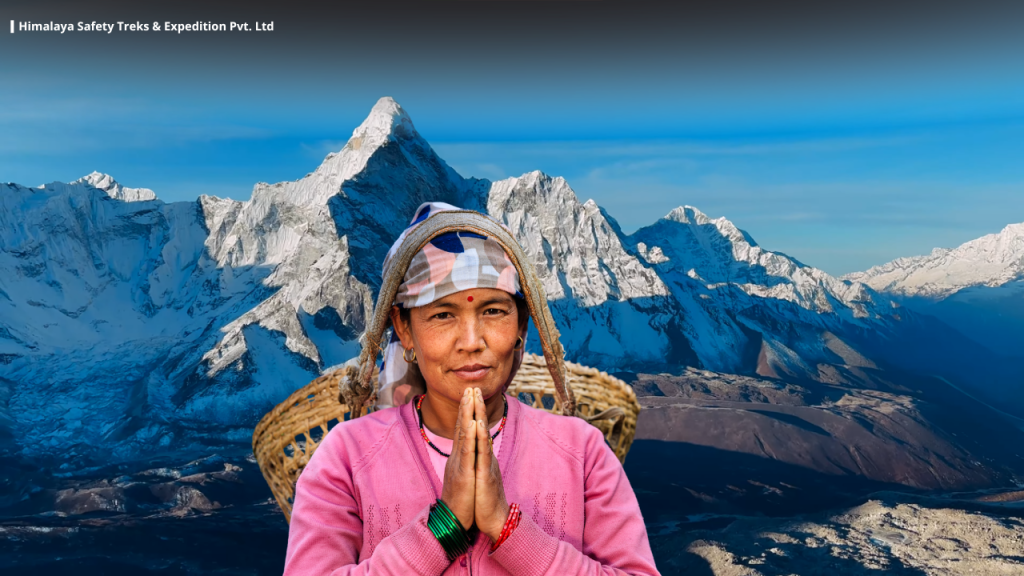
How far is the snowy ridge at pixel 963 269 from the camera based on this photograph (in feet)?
540

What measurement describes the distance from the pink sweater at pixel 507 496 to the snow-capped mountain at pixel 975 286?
15427cm

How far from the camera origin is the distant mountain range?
82.2m

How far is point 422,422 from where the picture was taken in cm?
227

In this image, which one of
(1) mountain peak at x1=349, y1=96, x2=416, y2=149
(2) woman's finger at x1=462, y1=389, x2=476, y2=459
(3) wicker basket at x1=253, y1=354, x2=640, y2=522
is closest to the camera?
(2) woman's finger at x1=462, y1=389, x2=476, y2=459

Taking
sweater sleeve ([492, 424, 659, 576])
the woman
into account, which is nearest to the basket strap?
the woman

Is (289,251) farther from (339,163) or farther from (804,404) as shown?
(804,404)

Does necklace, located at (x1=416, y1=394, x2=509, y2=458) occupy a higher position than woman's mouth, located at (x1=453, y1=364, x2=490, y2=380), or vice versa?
woman's mouth, located at (x1=453, y1=364, x2=490, y2=380)

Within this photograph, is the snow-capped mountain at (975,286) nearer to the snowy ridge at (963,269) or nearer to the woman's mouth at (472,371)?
the snowy ridge at (963,269)

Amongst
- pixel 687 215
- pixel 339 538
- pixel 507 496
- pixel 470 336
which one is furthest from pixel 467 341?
pixel 687 215

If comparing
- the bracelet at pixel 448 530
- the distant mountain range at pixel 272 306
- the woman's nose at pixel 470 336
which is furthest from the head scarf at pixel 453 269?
the distant mountain range at pixel 272 306

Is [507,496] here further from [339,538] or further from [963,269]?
[963,269]

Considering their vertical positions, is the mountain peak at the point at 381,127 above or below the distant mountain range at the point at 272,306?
above

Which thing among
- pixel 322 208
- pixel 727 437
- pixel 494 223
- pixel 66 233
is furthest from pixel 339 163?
pixel 494 223

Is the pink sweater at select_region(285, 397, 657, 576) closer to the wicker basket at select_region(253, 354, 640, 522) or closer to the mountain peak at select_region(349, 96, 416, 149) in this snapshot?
the wicker basket at select_region(253, 354, 640, 522)
